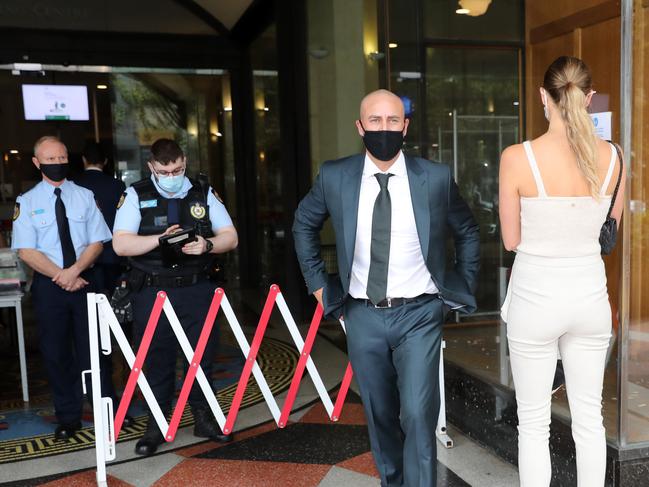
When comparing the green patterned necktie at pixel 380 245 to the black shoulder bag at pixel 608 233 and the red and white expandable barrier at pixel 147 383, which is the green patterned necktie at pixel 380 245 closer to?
the red and white expandable barrier at pixel 147 383

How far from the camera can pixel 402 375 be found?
251 centimetres

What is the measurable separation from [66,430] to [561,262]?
313 centimetres

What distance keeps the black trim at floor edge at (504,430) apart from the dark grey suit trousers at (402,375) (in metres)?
0.74

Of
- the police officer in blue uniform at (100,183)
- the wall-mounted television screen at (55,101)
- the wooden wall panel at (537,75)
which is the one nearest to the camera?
the wooden wall panel at (537,75)

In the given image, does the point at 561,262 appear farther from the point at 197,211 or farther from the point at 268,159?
the point at 268,159

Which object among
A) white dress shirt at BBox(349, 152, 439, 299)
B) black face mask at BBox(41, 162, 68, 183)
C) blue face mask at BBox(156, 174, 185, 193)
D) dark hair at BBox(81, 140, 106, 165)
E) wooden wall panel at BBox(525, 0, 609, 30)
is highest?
wooden wall panel at BBox(525, 0, 609, 30)

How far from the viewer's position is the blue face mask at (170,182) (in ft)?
11.5

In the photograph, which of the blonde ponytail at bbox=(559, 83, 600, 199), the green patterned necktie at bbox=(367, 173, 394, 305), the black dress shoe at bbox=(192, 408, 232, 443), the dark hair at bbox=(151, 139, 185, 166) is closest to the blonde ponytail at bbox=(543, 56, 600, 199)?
the blonde ponytail at bbox=(559, 83, 600, 199)

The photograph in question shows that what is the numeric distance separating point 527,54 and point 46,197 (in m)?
3.23

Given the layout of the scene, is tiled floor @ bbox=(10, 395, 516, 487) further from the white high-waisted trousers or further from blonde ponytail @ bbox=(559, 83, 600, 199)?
blonde ponytail @ bbox=(559, 83, 600, 199)

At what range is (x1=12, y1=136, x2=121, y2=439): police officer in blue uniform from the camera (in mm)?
3801

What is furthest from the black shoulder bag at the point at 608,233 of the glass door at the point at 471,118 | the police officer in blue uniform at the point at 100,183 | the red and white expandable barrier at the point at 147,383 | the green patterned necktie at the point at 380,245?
the police officer in blue uniform at the point at 100,183

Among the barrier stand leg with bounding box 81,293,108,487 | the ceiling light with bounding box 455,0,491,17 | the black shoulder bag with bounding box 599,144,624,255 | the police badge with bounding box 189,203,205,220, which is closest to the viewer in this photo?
the black shoulder bag with bounding box 599,144,624,255

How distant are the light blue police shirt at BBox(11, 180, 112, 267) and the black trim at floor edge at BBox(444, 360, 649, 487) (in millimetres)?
2394
